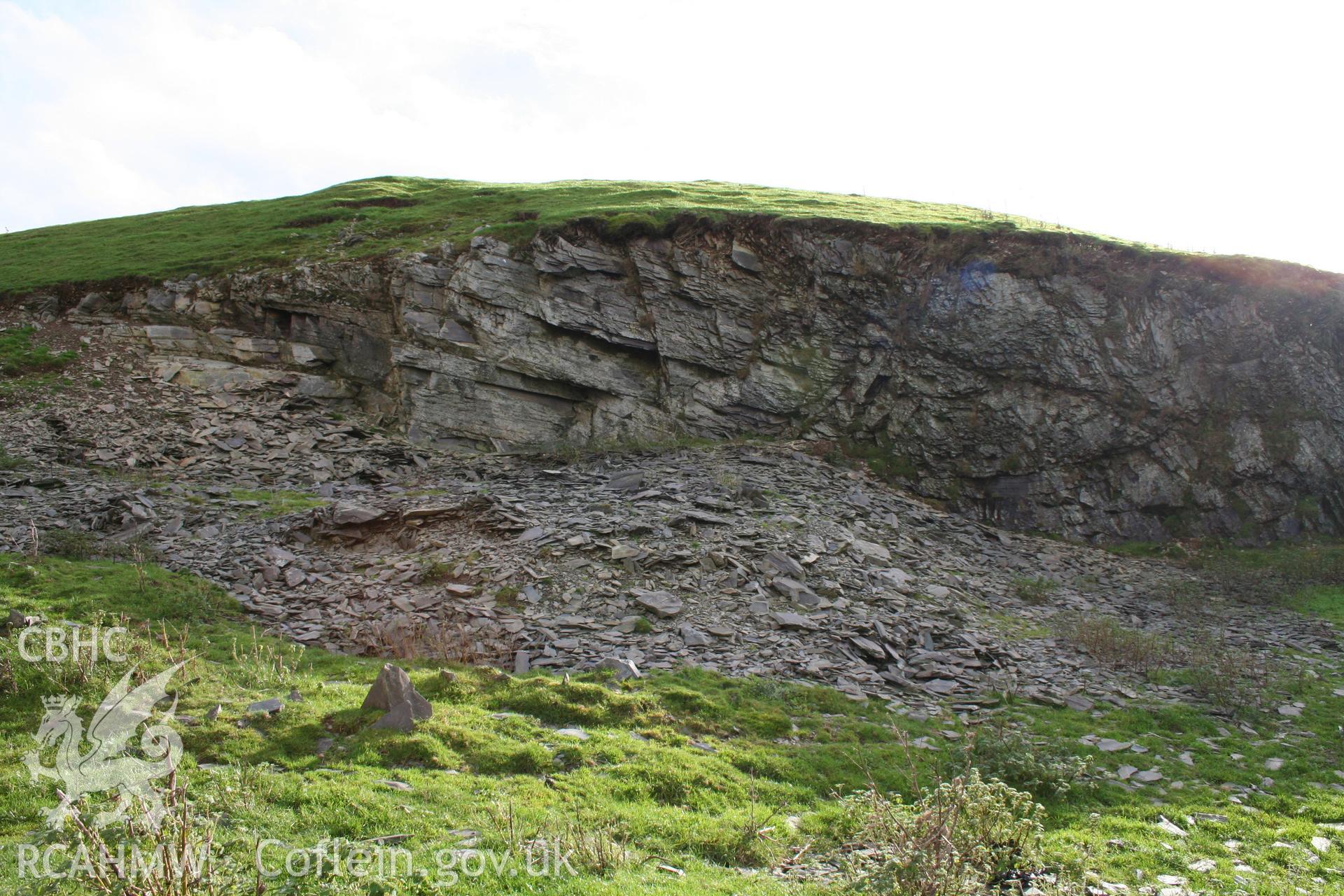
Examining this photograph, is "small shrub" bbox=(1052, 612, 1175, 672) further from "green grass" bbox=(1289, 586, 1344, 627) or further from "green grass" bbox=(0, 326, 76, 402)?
"green grass" bbox=(0, 326, 76, 402)

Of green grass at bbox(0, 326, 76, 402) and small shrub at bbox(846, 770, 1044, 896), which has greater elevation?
green grass at bbox(0, 326, 76, 402)

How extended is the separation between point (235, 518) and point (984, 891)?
18889 millimetres

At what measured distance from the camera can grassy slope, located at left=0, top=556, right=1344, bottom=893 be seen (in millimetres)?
7828

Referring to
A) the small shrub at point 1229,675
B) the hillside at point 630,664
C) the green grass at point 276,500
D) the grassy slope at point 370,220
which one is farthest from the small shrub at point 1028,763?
the grassy slope at point 370,220

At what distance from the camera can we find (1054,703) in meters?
13.9

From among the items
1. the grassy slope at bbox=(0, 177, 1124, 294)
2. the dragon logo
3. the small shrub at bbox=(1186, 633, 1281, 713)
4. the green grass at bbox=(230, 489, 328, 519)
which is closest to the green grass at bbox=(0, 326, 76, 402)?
the grassy slope at bbox=(0, 177, 1124, 294)

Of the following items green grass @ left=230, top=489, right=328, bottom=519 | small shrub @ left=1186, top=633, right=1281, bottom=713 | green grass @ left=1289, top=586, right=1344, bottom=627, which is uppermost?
green grass @ left=230, top=489, right=328, bottom=519

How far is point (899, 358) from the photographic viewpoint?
1152 inches

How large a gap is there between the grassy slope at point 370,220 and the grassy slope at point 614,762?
20.0 metres

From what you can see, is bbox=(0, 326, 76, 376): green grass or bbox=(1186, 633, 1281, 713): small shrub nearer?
bbox=(1186, 633, 1281, 713): small shrub

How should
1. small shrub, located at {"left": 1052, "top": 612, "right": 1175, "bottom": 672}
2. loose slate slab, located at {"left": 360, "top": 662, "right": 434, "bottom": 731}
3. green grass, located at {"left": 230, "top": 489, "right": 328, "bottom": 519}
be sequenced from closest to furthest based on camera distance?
loose slate slab, located at {"left": 360, "top": 662, "right": 434, "bottom": 731} < small shrub, located at {"left": 1052, "top": 612, "right": 1175, "bottom": 672} < green grass, located at {"left": 230, "top": 489, "right": 328, "bottom": 519}

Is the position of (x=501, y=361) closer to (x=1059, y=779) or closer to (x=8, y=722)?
(x=8, y=722)

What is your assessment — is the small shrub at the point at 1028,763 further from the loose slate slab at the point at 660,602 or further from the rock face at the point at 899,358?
the rock face at the point at 899,358

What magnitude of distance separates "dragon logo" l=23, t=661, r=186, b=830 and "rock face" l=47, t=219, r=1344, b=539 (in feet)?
57.4
